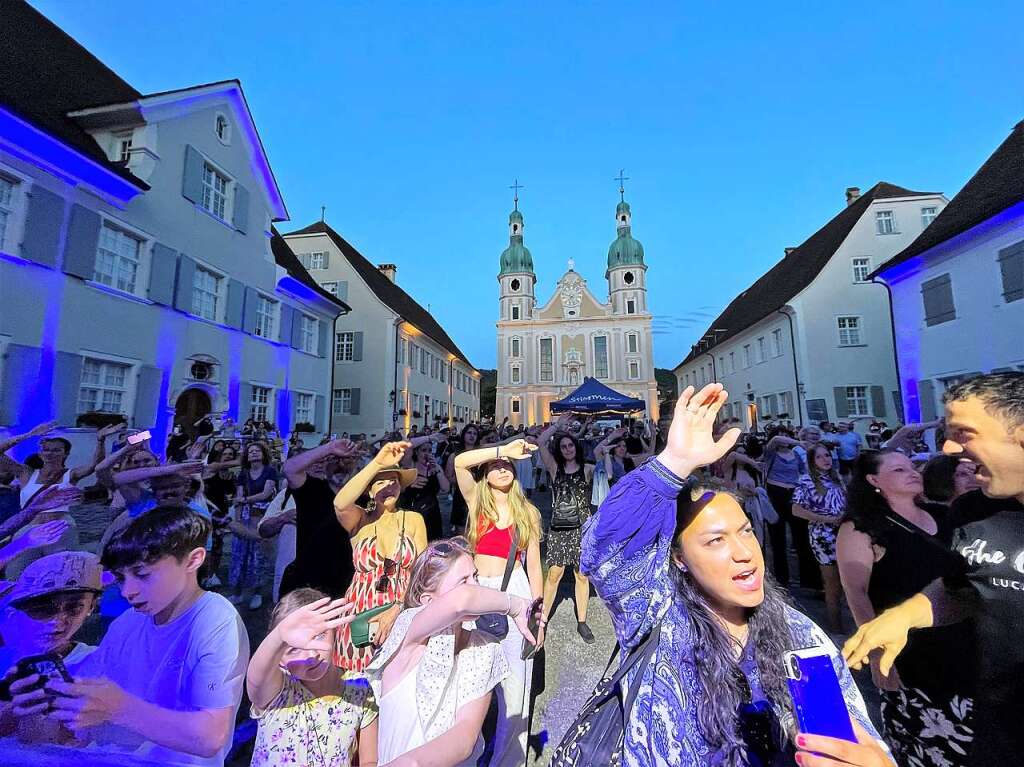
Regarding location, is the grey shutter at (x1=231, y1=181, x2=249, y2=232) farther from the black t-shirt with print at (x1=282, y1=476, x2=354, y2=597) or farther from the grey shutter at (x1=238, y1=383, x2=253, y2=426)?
the black t-shirt with print at (x1=282, y1=476, x2=354, y2=597)

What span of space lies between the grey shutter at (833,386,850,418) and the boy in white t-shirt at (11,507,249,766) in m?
24.9

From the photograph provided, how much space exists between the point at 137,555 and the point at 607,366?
49.8 metres

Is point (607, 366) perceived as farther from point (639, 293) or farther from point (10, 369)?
point (10, 369)

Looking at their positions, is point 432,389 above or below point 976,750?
above

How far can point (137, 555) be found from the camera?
5.71 ft

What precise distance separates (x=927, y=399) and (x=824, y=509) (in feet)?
50.4

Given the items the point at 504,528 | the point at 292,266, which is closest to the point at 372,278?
the point at 292,266

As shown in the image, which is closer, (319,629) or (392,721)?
(319,629)

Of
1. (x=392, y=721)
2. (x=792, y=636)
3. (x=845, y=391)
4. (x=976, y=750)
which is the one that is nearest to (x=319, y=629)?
(x=392, y=721)

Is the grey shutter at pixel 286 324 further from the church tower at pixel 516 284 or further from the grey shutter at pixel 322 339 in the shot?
the church tower at pixel 516 284

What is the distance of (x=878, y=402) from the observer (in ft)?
68.1

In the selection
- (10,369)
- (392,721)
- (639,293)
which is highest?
(639,293)

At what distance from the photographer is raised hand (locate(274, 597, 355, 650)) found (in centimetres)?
158

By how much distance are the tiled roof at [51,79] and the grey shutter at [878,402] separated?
1070 inches
